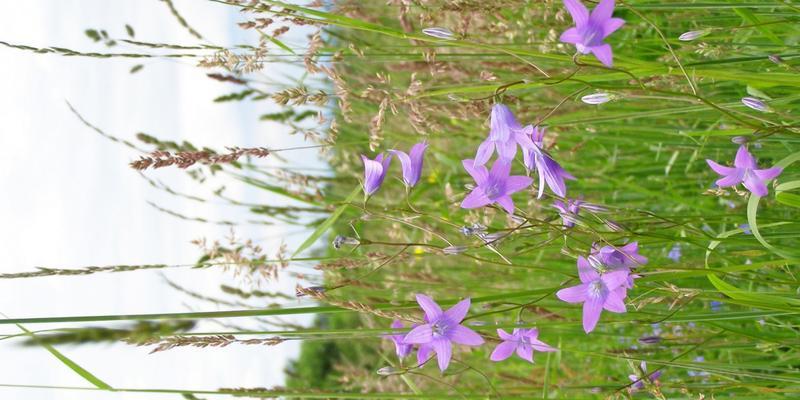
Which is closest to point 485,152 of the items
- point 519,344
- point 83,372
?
point 519,344

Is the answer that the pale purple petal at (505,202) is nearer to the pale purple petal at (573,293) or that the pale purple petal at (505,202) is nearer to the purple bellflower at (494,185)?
the purple bellflower at (494,185)

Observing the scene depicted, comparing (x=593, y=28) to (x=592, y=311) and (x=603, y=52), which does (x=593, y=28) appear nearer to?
(x=603, y=52)

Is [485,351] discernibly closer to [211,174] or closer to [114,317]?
[211,174]

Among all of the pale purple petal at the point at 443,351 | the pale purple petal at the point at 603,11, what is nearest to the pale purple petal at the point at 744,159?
the pale purple petal at the point at 603,11

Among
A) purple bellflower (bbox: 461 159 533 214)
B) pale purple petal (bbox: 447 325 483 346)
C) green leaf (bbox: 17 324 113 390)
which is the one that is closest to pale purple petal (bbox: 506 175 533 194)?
purple bellflower (bbox: 461 159 533 214)

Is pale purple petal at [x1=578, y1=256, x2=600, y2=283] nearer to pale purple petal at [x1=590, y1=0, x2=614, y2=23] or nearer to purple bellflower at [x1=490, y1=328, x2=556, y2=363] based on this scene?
purple bellflower at [x1=490, y1=328, x2=556, y2=363]

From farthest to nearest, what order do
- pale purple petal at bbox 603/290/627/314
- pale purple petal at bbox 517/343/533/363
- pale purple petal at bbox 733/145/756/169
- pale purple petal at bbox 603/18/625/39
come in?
pale purple petal at bbox 517/343/533/363 → pale purple petal at bbox 733/145/756/169 → pale purple petal at bbox 603/290/627/314 → pale purple petal at bbox 603/18/625/39

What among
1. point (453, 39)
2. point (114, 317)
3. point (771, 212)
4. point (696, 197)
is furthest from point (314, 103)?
point (696, 197)
